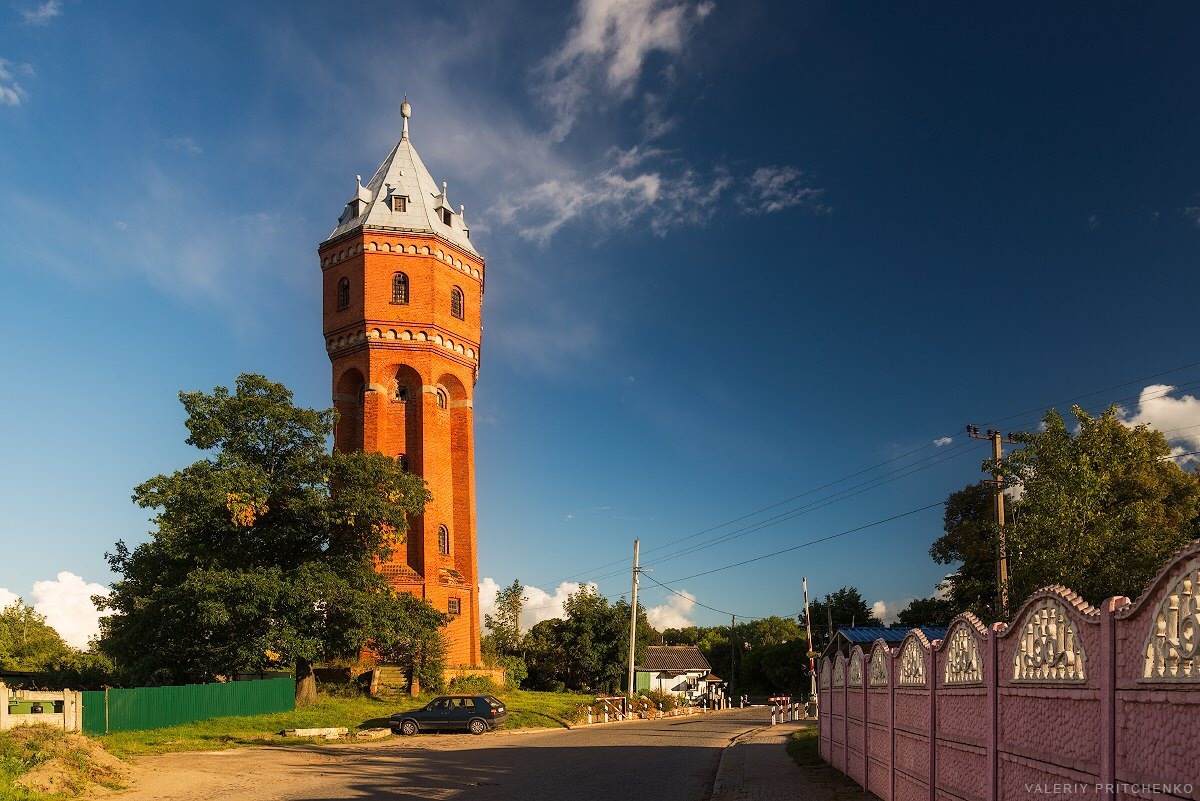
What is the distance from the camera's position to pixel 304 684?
3116cm

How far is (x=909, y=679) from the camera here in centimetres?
1086

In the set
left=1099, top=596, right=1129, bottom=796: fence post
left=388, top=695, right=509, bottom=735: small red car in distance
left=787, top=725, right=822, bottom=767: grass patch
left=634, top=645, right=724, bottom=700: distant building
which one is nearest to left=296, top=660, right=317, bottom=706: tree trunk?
left=388, top=695, right=509, bottom=735: small red car in distance

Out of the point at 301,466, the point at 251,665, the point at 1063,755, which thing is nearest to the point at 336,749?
the point at 251,665

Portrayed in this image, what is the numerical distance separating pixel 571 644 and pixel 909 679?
42.0 m

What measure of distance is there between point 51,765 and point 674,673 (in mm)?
65021

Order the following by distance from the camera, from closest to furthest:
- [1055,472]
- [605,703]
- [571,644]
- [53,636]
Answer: [1055,472]
[605,703]
[571,644]
[53,636]

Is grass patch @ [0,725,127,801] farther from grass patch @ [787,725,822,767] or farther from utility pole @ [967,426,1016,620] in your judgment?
utility pole @ [967,426,1016,620]

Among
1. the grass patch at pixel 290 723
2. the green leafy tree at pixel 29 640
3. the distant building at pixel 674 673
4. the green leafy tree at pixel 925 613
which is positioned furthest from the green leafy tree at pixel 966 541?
the green leafy tree at pixel 29 640

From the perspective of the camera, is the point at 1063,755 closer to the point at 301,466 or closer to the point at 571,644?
the point at 301,466

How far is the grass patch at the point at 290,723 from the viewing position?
22781 mm

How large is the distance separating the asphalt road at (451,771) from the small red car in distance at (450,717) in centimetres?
141

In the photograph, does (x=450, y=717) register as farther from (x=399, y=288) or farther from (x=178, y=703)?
(x=399, y=288)

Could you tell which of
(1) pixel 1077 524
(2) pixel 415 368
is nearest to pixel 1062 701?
(1) pixel 1077 524

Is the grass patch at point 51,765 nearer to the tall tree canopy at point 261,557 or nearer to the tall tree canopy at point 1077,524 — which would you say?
the tall tree canopy at point 261,557
